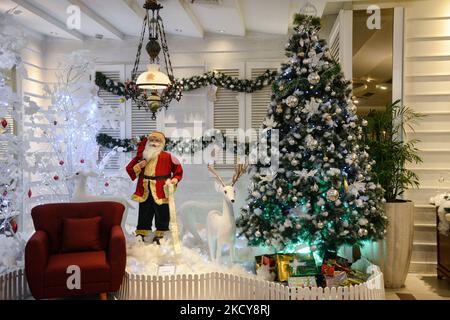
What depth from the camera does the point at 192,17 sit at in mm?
5430

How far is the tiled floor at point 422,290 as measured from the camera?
13.0 ft

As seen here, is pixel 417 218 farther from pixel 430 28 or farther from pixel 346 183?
pixel 430 28

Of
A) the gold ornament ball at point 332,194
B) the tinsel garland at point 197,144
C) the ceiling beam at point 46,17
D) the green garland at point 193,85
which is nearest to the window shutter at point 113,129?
the green garland at point 193,85

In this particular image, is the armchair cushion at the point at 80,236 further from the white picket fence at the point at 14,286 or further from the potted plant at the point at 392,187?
the potted plant at the point at 392,187

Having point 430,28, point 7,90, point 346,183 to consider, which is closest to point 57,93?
point 7,90

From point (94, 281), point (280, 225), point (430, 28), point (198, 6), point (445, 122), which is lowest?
point (94, 281)

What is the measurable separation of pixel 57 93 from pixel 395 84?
3977mm

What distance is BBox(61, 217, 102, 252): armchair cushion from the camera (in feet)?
11.9

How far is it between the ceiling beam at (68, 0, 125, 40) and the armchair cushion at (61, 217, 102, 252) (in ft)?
8.22

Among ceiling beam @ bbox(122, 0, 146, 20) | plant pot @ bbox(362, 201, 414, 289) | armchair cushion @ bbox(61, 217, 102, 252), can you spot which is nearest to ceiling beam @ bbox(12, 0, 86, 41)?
ceiling beam @ bbox(122, 0, 146, 20)

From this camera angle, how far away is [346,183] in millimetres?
3918

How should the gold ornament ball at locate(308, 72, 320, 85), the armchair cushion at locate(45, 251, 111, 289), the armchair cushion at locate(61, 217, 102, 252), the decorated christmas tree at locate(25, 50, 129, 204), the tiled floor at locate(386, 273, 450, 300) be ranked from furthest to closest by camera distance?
the decorated christmas tree at locate(25, 50, 129, 204)
the tiled floor at locate(386, 273, 450, 300)
the gold ornament ball at locate(308, 72, 320, 85)
the armchair cushion at locate(61, 217, 102, 252)
the armchair cushion at locate(45, 251, 111, 289)

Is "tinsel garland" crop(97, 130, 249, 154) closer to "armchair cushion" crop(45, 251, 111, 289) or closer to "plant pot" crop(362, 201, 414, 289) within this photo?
"plant pot" crop(362, 201, 414, 289)

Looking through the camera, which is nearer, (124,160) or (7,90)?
(7,90)
